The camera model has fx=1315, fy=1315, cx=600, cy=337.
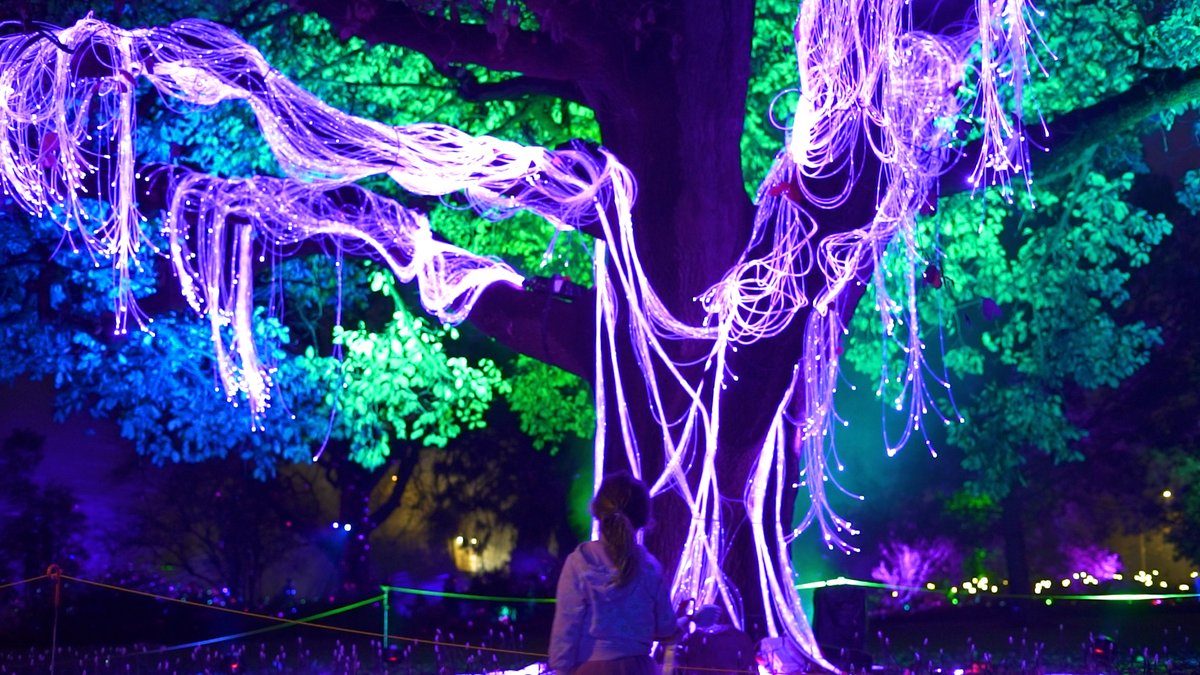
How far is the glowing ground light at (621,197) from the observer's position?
30.6 feet

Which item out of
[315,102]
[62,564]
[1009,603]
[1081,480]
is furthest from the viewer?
[1081,480]

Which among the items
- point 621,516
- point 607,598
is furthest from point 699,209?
point 607,598

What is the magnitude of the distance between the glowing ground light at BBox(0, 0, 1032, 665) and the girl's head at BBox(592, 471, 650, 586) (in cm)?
451

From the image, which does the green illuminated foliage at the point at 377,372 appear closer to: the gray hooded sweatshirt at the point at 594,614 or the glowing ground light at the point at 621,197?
the glowing ground light at the point at 621,197

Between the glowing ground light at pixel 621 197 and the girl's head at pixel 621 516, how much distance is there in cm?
451

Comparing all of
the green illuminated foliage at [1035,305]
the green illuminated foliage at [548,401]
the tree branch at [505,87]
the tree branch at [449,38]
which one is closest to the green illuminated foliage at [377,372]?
the tree branch at [505,87]

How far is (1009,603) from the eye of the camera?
22.9 metres

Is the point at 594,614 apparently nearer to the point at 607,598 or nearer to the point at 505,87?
the point at 607,598

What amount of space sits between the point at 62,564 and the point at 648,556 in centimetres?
1670

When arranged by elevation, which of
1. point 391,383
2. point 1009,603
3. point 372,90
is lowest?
point 1009,603

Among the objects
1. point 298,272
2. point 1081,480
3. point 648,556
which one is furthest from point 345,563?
point 648,556

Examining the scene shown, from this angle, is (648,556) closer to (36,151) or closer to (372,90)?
(36,151)

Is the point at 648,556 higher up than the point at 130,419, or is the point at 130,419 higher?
the point at 130,419

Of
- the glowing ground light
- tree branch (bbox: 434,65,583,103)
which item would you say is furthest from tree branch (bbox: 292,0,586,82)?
tree branch (bbox: 434,65,583,103)
